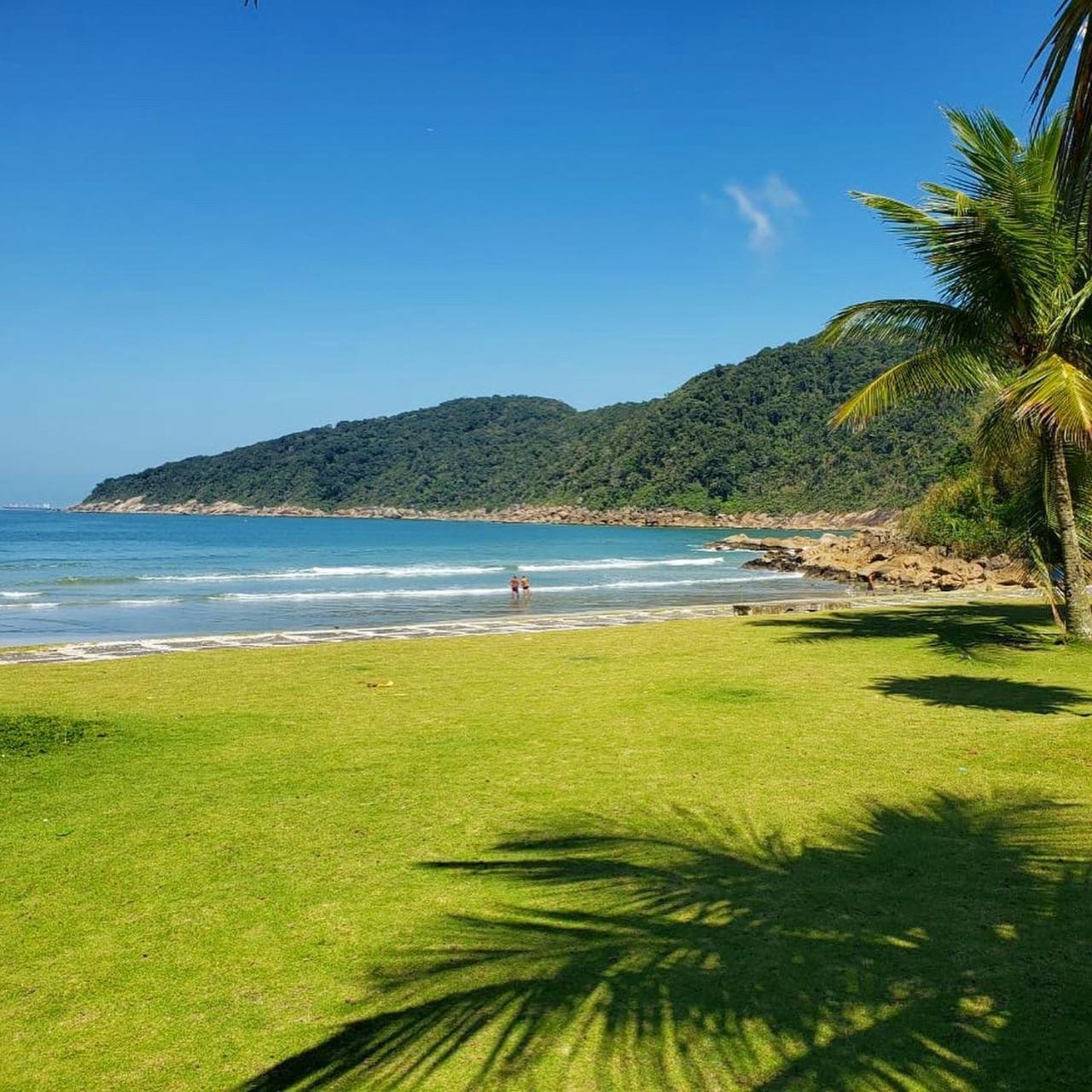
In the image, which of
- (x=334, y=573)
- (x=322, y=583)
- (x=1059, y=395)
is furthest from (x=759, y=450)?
(x=1059, y=395)

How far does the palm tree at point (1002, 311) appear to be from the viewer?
→ 40.0 feet

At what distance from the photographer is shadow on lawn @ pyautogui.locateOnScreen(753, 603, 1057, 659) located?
13.3m

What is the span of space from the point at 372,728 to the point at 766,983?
210 inches

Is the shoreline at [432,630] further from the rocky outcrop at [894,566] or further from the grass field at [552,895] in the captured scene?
the rocky outcrop at [894,566]

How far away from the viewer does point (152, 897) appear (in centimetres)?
455

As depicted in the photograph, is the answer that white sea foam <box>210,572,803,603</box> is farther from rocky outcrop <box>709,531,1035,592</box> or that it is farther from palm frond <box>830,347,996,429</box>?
palm frond <box>830,347,996,429</box>

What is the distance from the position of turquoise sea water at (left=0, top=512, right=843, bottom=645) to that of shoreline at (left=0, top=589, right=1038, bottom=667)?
3.74 m

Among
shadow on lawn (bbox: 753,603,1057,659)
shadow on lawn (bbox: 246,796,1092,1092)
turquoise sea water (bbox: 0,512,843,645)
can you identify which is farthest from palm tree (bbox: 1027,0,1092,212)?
turquoise sea water (bbox: 0,512,843,645)

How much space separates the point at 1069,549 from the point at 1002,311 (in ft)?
11.1

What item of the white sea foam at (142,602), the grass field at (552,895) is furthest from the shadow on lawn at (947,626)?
the white sea foam at (142,602)

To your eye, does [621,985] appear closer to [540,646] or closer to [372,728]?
[372,728]

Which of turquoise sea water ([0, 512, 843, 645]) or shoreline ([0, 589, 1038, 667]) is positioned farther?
turquoise sea water ([0, 512, 843, 645])

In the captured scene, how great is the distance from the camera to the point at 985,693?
9.61 meters

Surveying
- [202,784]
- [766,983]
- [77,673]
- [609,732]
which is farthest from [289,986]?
[77,673]
